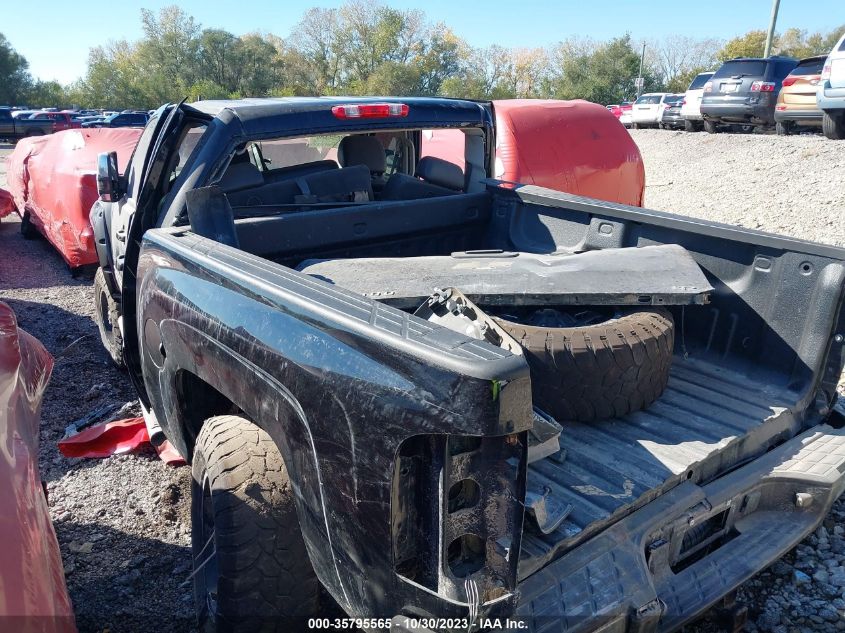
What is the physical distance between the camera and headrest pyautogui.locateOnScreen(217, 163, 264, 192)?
3.45 m

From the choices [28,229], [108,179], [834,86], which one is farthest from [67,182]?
[834,86]

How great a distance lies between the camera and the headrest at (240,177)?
3.45 m

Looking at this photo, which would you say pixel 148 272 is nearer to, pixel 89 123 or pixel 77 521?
pixel 77 521

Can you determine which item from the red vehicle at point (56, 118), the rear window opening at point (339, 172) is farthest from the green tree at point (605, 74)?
the rear window opening at point (339, 172)

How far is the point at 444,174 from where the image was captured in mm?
4297

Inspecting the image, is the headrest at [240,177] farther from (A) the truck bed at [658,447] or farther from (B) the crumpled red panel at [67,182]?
(B) the crumpled red panel at [67,182]

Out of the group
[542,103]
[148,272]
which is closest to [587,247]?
[148,272]

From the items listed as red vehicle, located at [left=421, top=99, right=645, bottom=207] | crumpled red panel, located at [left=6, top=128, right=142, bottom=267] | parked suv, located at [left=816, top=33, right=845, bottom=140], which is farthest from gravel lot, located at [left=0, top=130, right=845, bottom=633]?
parked suv, located at [left=816, top=33, right=845, bottom=140]

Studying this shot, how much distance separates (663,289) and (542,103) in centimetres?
645

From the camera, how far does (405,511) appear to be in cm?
159

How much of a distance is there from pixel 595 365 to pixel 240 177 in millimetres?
2125

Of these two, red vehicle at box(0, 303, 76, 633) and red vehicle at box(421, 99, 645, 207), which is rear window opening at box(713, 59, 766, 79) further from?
red vehicle at box(0, 303, 76, 633)

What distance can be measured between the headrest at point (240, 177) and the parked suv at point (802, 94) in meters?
14.1

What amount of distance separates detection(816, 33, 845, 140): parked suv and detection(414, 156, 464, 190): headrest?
10.4 m
